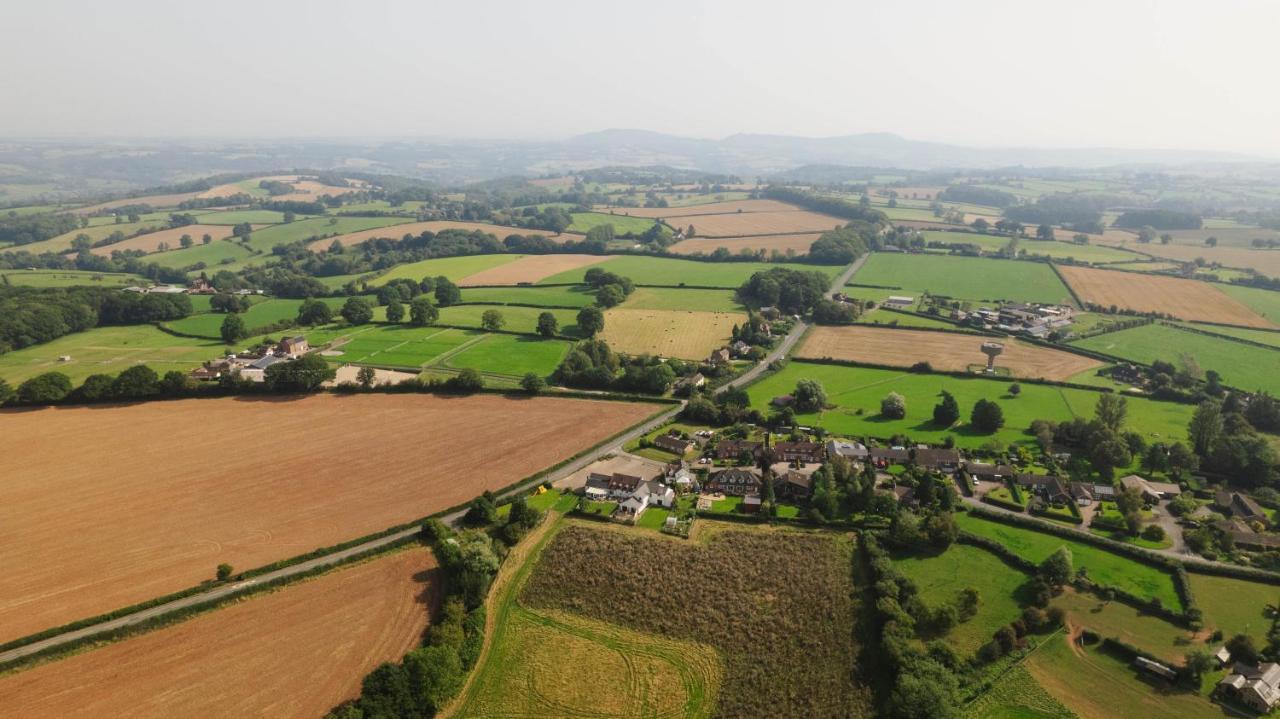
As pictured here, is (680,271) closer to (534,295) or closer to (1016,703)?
(534,295)

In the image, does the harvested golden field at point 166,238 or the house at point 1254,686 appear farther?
the harvested golden field at point 166,238

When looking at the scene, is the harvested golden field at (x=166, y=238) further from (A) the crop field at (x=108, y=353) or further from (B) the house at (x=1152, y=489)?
(B) the house at (x=1152, y=489)

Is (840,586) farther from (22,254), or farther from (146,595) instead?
(22,254)

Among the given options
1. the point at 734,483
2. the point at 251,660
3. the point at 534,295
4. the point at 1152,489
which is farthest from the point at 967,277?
the point at 251,660


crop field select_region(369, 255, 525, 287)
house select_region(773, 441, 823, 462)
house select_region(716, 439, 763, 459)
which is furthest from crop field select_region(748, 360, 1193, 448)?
crop field select_region(369, 255, 525, 287)

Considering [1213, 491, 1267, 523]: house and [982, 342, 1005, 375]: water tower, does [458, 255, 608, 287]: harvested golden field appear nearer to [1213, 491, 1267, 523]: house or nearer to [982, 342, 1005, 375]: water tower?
[982, 342, 1005, 375]: water tower

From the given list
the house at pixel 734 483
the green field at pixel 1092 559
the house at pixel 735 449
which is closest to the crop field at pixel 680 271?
the house at pixel 735 449

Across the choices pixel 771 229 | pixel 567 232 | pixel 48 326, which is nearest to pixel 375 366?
pixel 48 326
